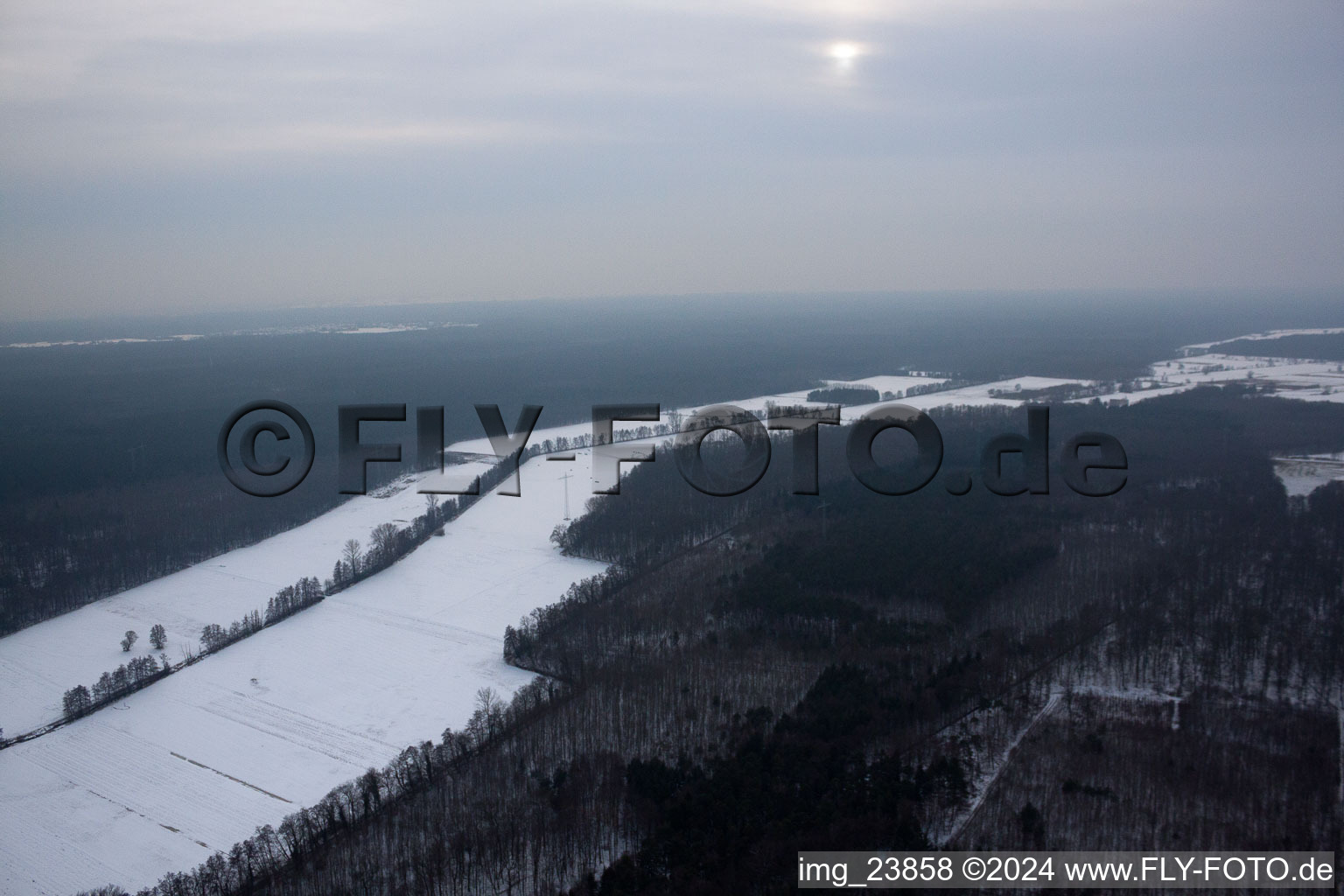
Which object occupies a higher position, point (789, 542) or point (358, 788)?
point (789, 542)

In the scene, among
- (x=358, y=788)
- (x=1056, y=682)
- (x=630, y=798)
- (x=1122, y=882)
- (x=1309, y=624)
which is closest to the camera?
(x=1122, y=882)

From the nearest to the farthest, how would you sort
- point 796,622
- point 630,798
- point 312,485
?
1. point 630,798
2. point 796,622
3. point 312,485

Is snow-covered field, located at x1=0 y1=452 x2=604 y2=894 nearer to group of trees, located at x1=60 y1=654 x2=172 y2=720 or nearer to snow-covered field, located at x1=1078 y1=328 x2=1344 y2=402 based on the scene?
group of trees, located at x1=60 y1=654 x2=172 y2=720

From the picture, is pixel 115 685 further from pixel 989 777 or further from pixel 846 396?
pixel 846 396

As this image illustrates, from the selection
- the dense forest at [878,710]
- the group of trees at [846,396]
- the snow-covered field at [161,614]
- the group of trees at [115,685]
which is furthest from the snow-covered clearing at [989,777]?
the group of trees at [846,396]

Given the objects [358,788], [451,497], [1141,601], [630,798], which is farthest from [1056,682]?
[451,497]

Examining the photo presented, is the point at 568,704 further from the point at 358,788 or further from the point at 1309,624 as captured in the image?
the point at 1309,624

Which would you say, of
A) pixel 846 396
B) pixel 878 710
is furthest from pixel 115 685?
pixel 846 396
